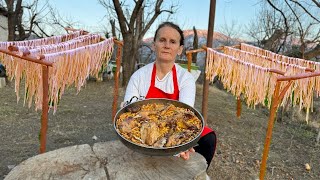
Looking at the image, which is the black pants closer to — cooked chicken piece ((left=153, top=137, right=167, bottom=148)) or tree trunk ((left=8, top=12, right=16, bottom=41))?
cooked chicken piece ((left=153, top=137, right=167, bottom=148))

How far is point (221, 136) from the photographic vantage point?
14.8 feet

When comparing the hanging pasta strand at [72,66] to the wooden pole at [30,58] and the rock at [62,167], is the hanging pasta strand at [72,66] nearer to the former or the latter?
the wooden pole at [30,58]

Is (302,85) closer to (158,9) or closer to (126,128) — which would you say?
(126,128)

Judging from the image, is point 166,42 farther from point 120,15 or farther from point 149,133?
point 120,15

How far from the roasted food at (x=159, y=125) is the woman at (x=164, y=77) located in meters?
0.33

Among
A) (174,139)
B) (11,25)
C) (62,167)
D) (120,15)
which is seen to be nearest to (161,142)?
(174,139)

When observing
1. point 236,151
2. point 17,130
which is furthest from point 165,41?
point 17,130

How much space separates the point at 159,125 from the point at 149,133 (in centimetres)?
11

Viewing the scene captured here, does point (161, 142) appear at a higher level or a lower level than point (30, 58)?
lower

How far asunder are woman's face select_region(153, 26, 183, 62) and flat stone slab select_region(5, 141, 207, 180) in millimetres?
685

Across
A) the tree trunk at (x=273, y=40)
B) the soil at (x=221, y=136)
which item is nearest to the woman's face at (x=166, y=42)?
the soil at (x=221, y=136)

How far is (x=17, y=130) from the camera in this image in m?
4.36

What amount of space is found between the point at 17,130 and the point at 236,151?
3.11m

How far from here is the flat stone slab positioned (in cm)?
158
